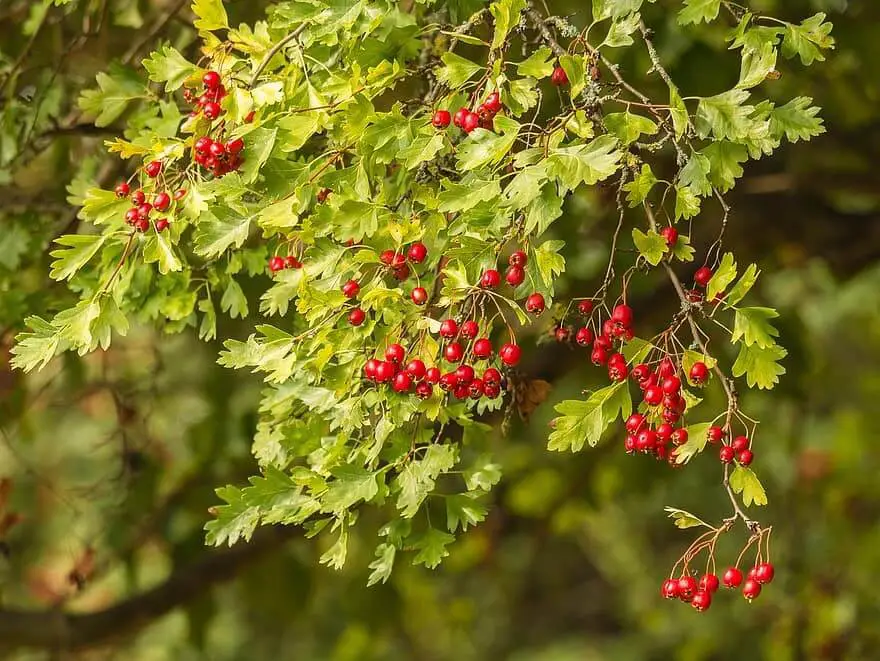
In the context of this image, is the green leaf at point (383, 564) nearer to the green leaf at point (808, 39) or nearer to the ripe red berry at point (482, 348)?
the ripe red berry at point (482, 348)

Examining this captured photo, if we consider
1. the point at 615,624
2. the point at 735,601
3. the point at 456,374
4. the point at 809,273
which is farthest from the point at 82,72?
the point at 615,624

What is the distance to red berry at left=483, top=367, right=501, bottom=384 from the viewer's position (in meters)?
0.99

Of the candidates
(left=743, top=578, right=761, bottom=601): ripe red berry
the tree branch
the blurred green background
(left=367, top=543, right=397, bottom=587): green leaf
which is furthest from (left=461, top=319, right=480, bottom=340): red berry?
the tree branch

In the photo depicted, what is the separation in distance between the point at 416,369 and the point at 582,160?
0.75ft

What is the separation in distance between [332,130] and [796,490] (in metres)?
2.38

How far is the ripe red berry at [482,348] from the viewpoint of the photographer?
963 millimetres

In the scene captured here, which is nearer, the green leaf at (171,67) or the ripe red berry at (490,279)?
the ripe red berry at (490,279)

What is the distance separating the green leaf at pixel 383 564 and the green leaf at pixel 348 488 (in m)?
0.08

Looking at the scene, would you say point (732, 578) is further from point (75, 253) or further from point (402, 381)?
point (75, 253)

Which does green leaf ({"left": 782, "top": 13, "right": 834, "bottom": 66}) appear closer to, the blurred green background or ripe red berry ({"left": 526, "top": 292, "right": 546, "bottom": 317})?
ripe red berry ({"left": 526, "top": 292, "right": 546, "bottom": 317})

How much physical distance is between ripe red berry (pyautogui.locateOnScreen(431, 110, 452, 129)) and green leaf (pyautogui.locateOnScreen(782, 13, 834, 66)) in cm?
33

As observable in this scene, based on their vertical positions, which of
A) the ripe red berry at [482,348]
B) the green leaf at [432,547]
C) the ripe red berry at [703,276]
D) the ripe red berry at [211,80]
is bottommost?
the green leaf at [432,547]

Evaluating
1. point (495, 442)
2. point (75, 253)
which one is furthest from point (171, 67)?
point (495, 442)

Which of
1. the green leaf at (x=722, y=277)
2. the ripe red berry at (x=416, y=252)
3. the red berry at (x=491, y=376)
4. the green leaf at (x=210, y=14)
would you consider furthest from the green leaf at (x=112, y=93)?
the green leaf at (x=722, y=277)
